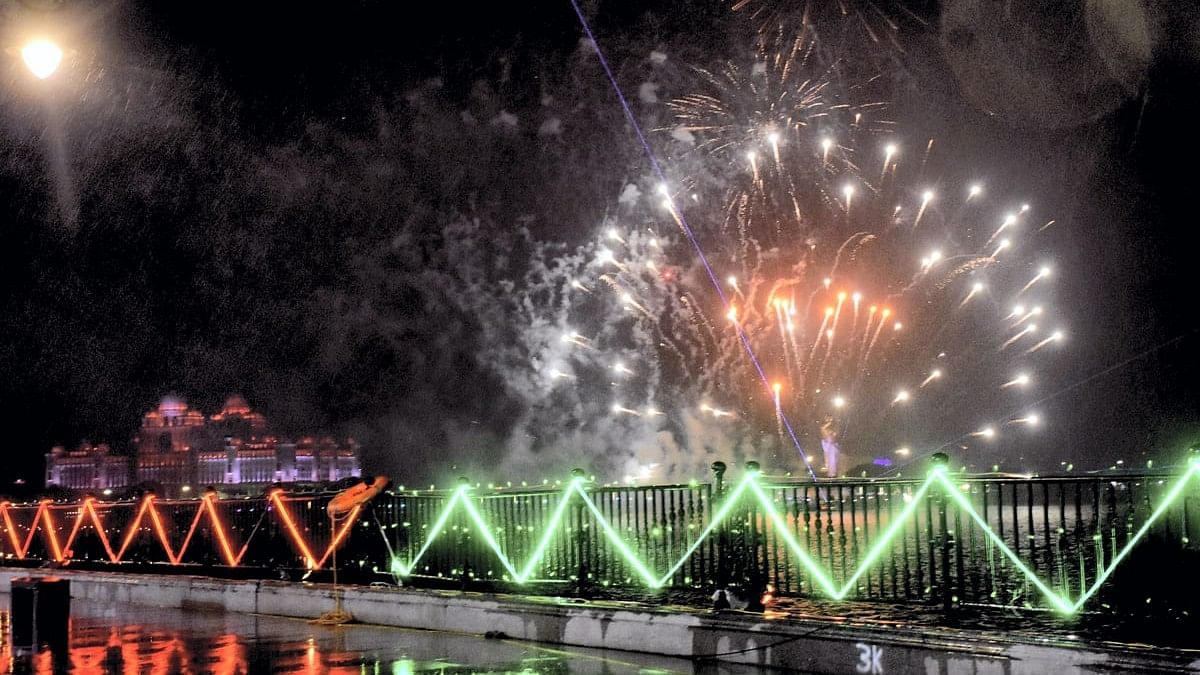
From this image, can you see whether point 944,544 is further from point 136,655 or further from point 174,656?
point 136,655

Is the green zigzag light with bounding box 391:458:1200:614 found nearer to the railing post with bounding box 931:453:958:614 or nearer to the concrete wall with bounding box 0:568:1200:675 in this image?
the railing post with bounding box 931:453:958:614

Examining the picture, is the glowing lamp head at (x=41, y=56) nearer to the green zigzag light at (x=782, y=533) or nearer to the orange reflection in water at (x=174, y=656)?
the orange reflection in water at (x=174, y=656)

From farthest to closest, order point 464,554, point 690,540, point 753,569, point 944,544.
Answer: point 464,554, point 690,540, point 753,569, point 944,544

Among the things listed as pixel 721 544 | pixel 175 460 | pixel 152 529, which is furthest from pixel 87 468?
pixel 721 544

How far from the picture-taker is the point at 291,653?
1139 centimetres

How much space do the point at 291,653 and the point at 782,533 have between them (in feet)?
17.3

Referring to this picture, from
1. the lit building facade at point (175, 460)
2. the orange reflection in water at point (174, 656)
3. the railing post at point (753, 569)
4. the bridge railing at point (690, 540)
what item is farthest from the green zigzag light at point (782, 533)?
the lit building facade at point (175, 460)

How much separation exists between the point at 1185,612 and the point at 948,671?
8.43 ft

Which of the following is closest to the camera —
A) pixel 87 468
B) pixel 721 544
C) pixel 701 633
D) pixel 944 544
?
pixel 944 544

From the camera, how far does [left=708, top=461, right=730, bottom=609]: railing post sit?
10.9 m

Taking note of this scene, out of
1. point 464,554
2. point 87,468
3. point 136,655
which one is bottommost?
point 136,655

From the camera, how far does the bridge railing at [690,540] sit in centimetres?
1009

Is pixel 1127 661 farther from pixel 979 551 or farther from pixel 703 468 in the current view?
pixel 703 468

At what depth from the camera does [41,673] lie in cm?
1044
